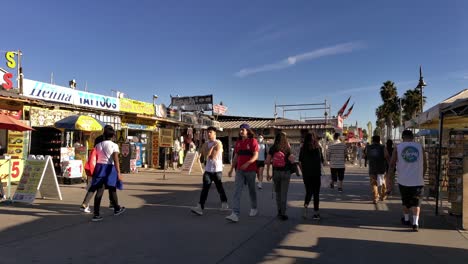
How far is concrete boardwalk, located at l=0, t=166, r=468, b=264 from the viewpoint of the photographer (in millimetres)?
5242

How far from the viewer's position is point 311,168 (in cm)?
802

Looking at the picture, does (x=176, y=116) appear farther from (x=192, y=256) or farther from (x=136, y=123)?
(x=192, y=256)

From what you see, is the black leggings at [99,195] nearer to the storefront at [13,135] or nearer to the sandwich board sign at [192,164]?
the storefront at [13,135]

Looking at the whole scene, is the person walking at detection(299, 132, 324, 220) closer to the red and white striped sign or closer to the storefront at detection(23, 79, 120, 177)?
the storefront at detection(23, 79, 120, 177)

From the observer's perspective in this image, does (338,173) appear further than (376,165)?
Yes

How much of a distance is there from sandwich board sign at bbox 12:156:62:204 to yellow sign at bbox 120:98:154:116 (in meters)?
10.5

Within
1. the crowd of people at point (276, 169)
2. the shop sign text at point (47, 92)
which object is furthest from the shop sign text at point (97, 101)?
the crowd of people at point (276, 169)

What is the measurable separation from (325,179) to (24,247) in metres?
6.08

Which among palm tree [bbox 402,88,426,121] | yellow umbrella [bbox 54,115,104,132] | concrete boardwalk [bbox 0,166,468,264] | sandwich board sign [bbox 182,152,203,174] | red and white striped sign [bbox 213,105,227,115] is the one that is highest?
palm tree [bbox 402,88,426,121]

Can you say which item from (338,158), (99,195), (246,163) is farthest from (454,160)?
(99,195)

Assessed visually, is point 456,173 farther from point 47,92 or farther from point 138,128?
point 138,128

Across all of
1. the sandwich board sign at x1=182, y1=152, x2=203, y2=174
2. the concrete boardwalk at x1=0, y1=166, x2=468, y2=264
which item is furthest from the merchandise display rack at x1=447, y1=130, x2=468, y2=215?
the sandwich board sign at x1=182, y1=152, x2=203, y2=174

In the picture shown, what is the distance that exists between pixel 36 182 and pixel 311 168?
20.2 feet

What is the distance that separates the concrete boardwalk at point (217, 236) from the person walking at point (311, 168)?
16.5 inches
